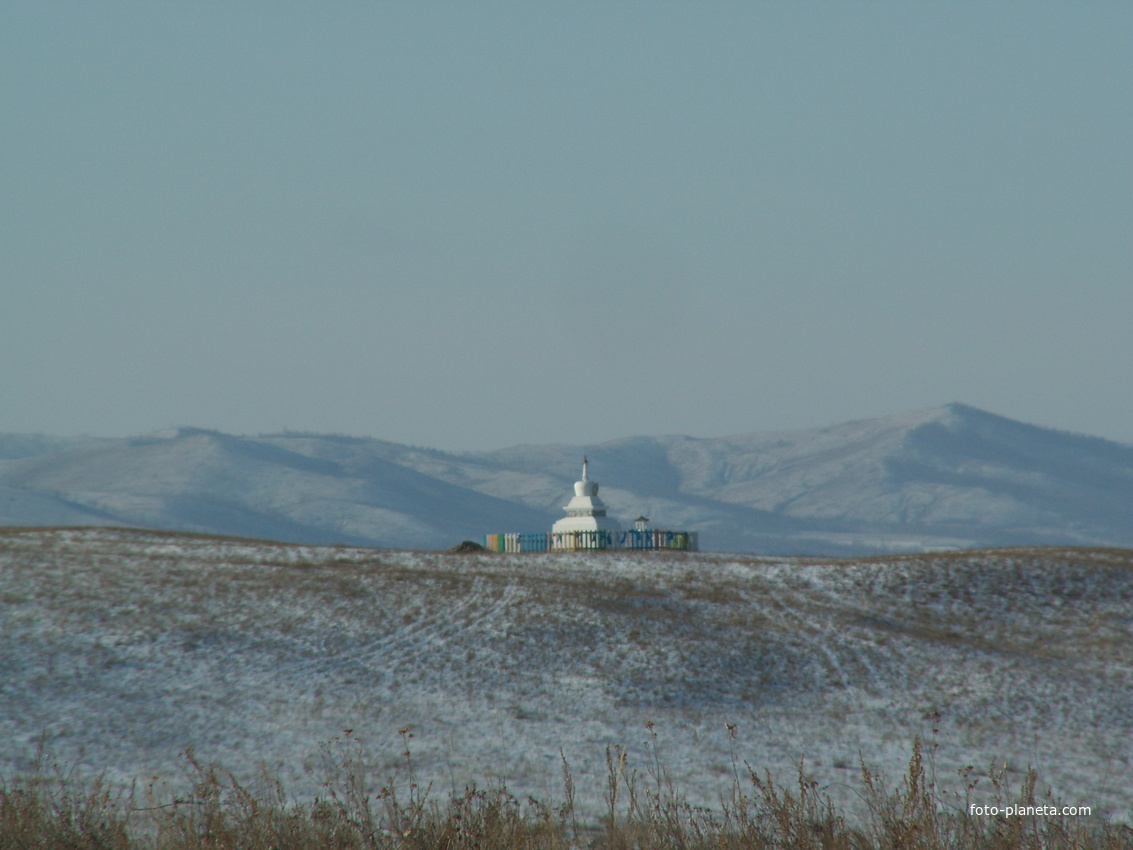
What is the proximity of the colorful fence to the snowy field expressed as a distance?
6.75m

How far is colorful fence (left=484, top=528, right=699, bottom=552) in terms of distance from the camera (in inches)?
1977

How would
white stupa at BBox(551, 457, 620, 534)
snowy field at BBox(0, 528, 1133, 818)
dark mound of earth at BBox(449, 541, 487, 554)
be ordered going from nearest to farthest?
1. snowy field at BBox(0, 528, 1133, 818)
2. dark mound of earth at BBox(449, 541, 487, 554)
3. white stupa at BBox(551, 457, 620, 534)

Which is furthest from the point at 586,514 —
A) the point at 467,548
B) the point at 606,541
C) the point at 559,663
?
the point at 559,663

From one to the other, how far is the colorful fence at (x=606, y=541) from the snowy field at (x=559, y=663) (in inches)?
266

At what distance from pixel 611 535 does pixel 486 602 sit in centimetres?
1593

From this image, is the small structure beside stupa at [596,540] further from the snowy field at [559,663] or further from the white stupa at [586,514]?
the snowy field at [559,663]

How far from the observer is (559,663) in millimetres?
30297

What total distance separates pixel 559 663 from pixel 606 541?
66.1ft

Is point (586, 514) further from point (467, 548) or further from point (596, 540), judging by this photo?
point (467, 548)

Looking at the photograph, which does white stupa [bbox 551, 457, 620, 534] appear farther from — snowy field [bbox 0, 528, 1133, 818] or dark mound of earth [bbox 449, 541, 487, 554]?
snowy field [bbox 0, 528, 1133, 818]

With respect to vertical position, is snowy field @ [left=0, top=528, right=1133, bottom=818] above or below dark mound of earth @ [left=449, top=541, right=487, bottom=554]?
below

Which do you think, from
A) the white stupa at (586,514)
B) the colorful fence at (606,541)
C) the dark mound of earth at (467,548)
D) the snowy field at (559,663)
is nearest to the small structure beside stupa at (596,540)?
the colorful fence at (606,541)

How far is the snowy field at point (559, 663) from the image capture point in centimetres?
2333

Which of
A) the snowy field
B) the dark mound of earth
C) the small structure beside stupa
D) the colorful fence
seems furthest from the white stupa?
the snowy field
